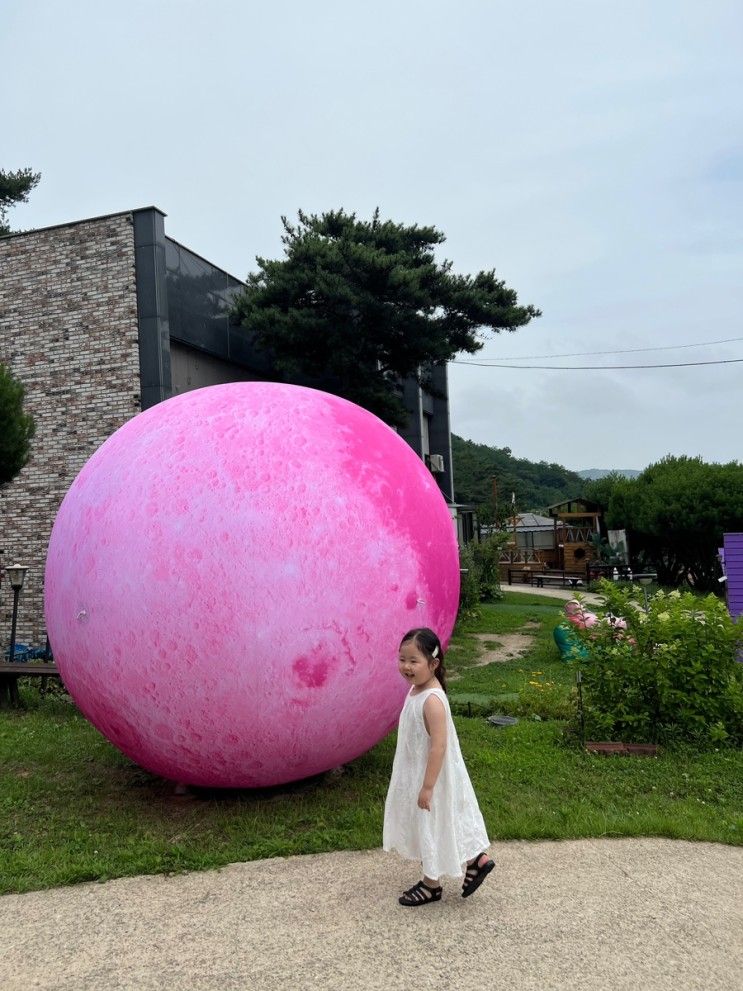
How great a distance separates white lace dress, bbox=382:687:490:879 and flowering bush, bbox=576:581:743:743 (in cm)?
351

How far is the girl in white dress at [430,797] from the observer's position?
4.02 metres

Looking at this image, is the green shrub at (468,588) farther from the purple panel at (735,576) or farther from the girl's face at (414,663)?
the girl's face at (414,663)

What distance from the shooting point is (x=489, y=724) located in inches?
327

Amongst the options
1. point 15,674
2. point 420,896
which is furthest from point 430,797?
point 15,674

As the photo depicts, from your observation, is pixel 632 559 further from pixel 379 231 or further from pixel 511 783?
pixel 511 783

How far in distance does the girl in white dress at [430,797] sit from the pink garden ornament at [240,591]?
876 millimetres

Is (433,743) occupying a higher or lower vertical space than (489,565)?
lower

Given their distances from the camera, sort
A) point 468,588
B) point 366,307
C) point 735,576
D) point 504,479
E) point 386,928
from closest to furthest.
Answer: point 386,928, point 735,576, point 366,307, point 468,588, point 504,479

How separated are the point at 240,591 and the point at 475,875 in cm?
203

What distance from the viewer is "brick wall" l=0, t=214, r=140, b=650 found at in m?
15.5

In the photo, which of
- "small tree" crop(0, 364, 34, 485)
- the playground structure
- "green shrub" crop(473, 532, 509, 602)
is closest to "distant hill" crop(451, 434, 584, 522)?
the playground structure

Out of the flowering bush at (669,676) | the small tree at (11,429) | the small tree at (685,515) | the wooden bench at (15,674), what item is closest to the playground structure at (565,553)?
the small tree at (685,515)

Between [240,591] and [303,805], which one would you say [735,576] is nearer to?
[303,805]

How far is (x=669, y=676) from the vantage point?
7.23 m
